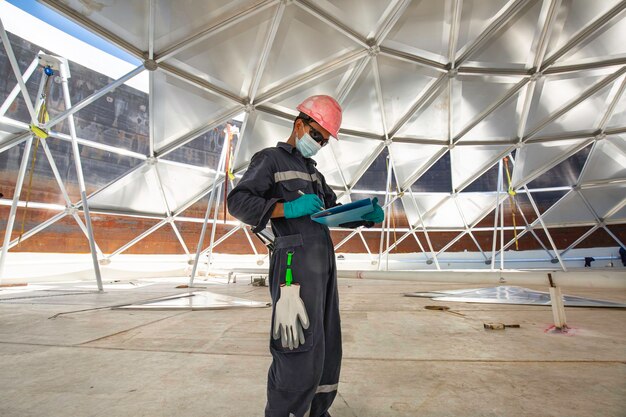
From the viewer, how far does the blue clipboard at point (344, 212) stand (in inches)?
68.3

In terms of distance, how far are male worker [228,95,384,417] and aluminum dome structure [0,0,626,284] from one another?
296 inches

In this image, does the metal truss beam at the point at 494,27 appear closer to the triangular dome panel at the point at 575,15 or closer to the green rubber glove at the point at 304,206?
the triangular dome panel at the point at 575,15

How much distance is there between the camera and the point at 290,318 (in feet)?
5.74

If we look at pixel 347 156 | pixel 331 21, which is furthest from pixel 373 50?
pixel 347 156

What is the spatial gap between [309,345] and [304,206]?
828mm

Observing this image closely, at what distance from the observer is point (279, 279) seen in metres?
1.88

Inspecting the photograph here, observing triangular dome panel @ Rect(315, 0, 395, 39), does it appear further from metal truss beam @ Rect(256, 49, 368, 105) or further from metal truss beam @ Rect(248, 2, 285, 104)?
metal truss beam @ Rect(248, 2, 285, 104)

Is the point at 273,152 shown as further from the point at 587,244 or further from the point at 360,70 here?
the point at 587,244

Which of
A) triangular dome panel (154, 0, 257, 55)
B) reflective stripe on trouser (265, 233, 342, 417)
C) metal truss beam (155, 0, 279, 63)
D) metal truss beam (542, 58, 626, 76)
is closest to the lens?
reflective stripe on trouser (265, 233, 342, 417)

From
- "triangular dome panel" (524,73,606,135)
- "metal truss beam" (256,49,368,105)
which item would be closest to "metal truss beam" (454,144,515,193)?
"triangular dome panel" (524,73,606,135)

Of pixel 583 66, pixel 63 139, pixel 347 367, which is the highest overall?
pixel 583 66

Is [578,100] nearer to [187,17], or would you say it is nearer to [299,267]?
[187,17]

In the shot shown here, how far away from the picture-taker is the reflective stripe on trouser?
1.68 m

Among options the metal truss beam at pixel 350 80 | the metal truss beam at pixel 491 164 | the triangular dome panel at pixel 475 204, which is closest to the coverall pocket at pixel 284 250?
the metal truss beam at pixel 350 80
